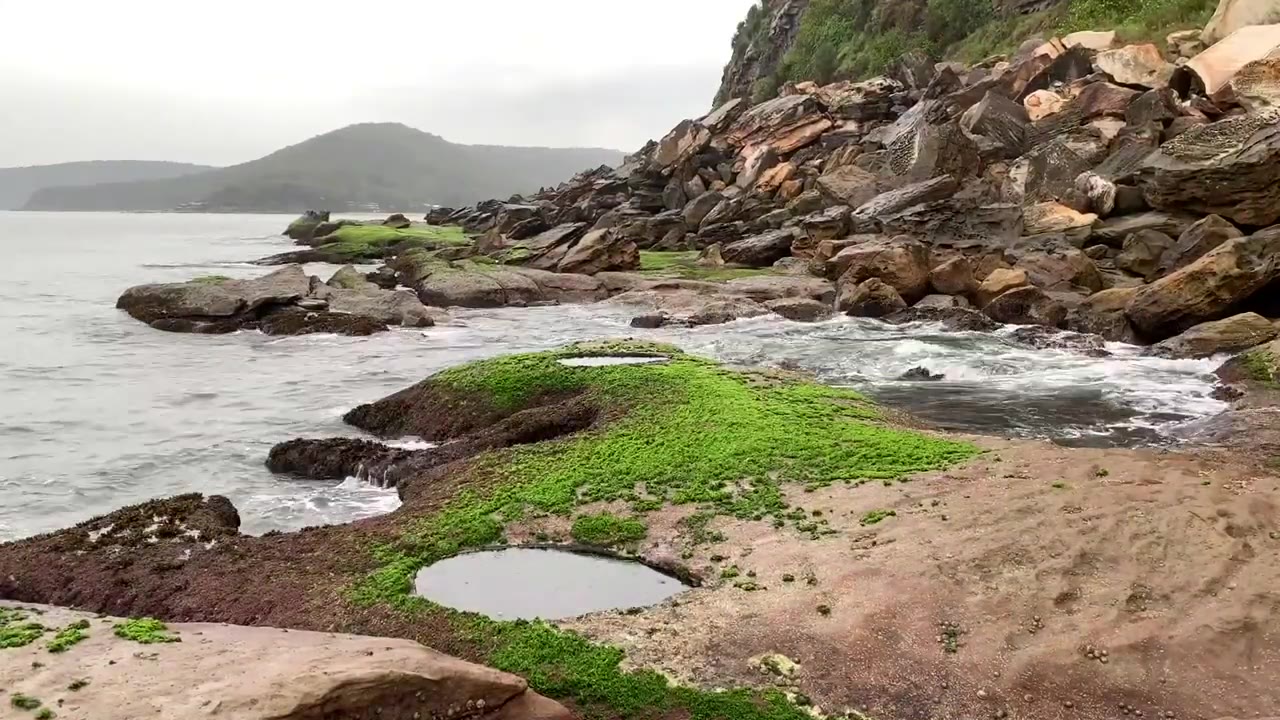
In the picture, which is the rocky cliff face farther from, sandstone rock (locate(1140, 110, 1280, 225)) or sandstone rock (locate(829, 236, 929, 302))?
sandstone rock (locate(1140, 110, 1280, 225))

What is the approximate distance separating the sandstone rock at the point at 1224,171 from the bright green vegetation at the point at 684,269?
46.3 feet

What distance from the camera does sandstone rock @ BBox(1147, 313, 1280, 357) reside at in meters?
21.8

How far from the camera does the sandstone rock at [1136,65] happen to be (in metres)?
41.6

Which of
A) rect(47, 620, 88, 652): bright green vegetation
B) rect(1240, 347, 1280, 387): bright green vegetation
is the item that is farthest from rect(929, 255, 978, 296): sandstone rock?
rect(47, 620, 88, 652): bright green vegetation

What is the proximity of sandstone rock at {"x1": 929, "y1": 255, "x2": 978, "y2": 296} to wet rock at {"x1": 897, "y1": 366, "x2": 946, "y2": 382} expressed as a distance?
10.4 m

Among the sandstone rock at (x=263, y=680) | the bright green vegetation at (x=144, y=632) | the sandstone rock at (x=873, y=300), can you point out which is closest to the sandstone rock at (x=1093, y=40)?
the sandstone rock at (x=873, y=300)

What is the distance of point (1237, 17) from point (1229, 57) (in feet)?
18.0

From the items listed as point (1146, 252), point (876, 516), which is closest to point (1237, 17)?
point (1146, 252)

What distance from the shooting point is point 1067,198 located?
117 feet

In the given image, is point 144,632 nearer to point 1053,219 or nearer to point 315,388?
point 315,388

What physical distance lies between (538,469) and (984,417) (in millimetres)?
8766

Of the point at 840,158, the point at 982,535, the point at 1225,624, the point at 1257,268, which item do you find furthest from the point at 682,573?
the point at 840,158

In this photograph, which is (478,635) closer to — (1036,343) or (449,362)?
(449,362)

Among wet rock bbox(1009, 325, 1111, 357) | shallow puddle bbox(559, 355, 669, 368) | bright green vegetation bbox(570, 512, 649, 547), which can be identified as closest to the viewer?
bright green vegetation bbox(570, 512, 649, 547)
